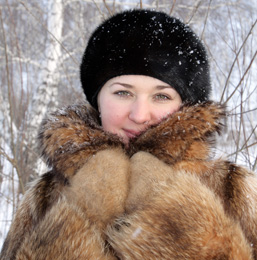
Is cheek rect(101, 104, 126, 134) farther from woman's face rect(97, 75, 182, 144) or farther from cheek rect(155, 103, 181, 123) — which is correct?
cheek rect(155, 103, 181, 123)

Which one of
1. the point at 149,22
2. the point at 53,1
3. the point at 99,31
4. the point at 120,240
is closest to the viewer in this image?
the point at 120,240

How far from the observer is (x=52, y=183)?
1.55 m

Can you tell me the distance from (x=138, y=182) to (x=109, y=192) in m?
0.14

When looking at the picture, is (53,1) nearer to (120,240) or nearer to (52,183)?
(52,183)

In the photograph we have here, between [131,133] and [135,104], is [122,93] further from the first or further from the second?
[131,133]

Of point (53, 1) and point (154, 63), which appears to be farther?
point (53, 1)

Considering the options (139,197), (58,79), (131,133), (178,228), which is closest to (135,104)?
(131,133)

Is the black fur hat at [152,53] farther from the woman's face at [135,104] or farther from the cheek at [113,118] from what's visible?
the cheek at [113,118]

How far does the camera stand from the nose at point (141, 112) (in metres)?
1.41

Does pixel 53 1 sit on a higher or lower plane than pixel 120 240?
higher

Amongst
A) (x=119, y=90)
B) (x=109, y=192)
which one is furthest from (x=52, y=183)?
(x=119, y=90)

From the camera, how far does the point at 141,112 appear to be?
1.41 m

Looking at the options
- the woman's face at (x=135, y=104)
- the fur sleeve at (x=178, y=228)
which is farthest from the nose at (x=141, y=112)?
the fur sleeve at (x=178, y=228)

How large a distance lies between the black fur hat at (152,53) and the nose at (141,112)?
0.18 metres
